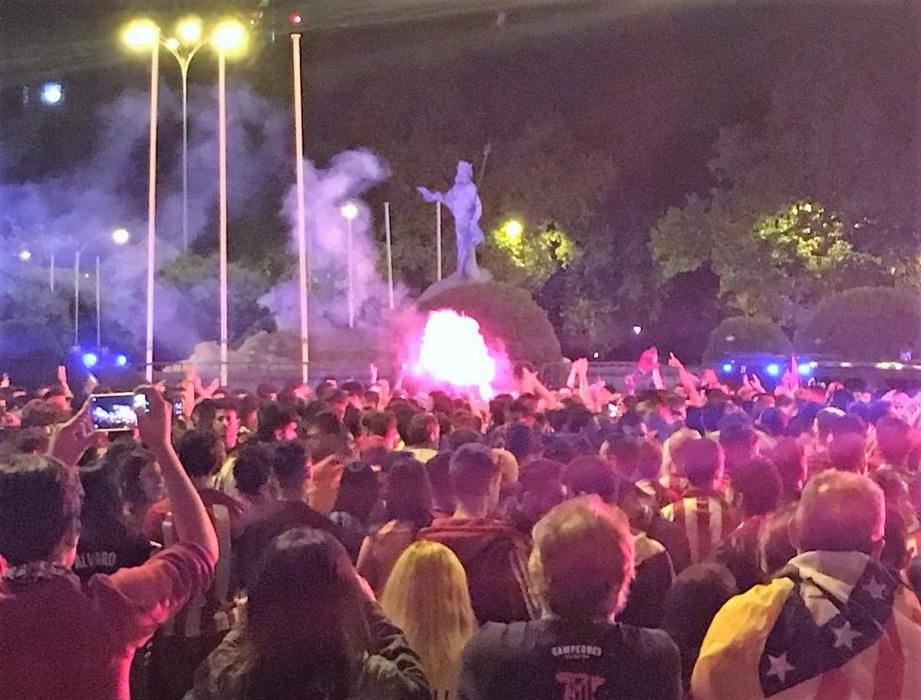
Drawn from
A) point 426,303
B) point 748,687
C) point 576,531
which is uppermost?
point 426,303

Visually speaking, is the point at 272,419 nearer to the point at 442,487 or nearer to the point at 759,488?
the point at 442,487

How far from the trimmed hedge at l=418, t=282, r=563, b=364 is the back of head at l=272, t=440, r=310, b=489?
23.9 meters

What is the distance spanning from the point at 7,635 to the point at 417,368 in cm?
2512

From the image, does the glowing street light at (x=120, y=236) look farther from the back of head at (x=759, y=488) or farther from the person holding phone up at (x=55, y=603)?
the person holding phone up at (x=55, y=603)

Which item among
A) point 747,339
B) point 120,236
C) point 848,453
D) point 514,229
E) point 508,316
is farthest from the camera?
point 120,236

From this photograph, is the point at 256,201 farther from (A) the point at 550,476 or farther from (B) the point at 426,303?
(A) the point at 550,476

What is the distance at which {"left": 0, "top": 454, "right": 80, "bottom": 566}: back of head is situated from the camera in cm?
323

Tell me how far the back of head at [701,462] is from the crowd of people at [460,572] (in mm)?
14

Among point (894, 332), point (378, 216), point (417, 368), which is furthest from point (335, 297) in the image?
point (894, 332)

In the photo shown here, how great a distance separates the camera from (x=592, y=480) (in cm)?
510

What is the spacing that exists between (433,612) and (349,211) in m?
36.0

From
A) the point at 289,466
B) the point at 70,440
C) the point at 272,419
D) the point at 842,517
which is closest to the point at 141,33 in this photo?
the point at 272,419

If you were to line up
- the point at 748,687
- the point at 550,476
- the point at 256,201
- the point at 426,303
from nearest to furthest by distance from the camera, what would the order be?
the point at 748,687 → the point at 550,476 → the point at 426,303 → the point at 256,201

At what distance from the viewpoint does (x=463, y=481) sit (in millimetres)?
4895
